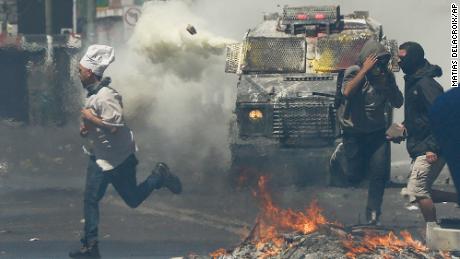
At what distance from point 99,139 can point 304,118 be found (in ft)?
11.5

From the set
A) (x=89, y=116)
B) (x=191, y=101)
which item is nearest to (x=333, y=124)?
(x=89, y=116)

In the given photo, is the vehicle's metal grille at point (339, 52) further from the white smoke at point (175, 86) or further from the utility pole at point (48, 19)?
the utility pole at point (48, 19)

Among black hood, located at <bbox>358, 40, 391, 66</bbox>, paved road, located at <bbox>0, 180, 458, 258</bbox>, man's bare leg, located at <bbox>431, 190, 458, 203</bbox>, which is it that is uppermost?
black hood, located at <bbox>358, 40, 391, 66</bbox>

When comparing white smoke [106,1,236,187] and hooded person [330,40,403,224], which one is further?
white smoke [106,1,236,187]

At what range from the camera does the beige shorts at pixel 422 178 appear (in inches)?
343

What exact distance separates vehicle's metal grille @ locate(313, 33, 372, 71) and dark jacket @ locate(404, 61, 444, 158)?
310 centimetres

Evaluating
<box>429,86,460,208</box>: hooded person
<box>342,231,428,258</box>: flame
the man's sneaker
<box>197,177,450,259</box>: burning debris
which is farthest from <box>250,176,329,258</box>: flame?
<box>429,86,460,208</box>: hooded person

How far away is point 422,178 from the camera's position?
343 inches

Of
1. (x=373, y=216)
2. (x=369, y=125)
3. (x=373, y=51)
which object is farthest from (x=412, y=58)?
(x=373, y=216)

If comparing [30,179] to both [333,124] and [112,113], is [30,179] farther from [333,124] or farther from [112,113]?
[112,113]

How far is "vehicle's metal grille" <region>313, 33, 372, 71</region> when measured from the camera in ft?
39.8

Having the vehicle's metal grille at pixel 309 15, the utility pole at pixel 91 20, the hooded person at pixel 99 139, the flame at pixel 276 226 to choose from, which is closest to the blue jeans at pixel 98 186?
the hooded person at pixel 99 139

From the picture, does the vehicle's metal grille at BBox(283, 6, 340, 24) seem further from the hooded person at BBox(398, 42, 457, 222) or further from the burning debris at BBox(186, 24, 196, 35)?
the hooded person at BBox(398, 42, 457, 222)

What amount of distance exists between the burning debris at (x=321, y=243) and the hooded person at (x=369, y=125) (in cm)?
136
